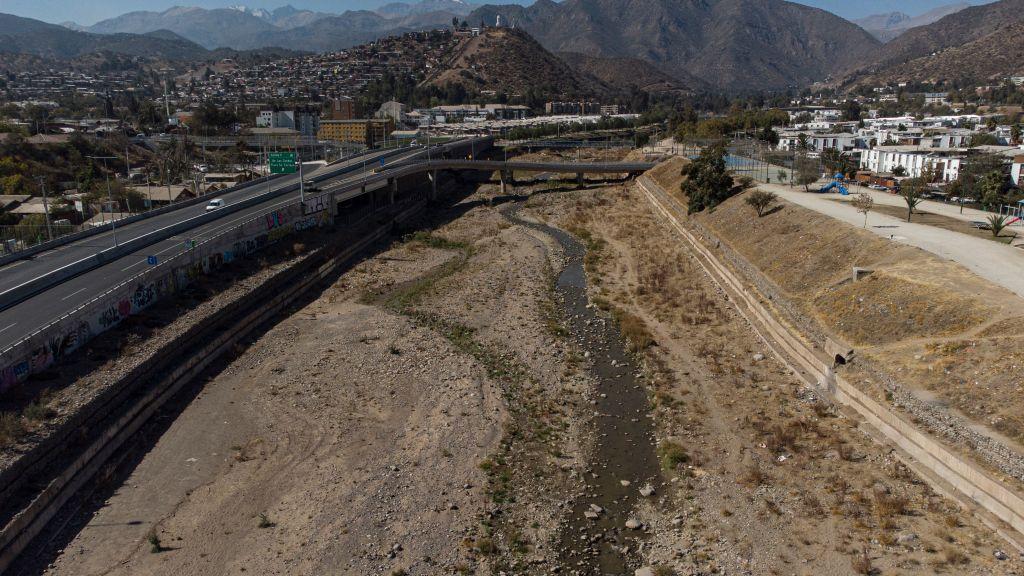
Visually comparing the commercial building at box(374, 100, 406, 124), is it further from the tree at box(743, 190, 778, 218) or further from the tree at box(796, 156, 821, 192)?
the tree at box(743, 190, 778, 218)

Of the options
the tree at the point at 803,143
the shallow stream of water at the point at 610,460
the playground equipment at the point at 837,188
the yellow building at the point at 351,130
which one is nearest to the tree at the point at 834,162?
the tree at the point at 803,143

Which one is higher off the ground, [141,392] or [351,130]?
[351,130]

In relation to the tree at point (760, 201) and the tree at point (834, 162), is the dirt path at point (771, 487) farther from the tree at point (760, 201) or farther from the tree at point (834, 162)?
the tree at point (834, 162)

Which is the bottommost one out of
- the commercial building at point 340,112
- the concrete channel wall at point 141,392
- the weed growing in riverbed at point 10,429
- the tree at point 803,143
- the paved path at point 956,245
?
the concrete channel wall at point 141,392

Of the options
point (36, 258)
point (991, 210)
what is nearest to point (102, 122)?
point (36, 258)

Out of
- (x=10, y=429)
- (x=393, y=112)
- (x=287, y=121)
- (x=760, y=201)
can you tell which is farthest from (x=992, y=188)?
(x=393, y=112)

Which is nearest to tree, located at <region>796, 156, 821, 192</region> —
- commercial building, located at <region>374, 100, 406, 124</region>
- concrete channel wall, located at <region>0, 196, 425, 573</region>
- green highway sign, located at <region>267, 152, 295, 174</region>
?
concrete channel wall, located at <region>0, 196, 425, 573</region>

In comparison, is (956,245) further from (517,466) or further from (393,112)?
(393,112)
